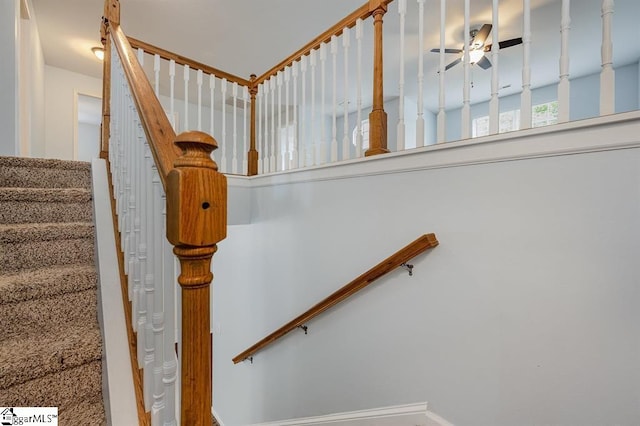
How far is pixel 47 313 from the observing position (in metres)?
1.04

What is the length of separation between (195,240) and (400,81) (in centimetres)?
141

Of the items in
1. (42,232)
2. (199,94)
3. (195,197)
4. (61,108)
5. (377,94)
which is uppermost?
(61,108)

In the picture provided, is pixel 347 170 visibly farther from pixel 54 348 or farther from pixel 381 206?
pixel 54 348

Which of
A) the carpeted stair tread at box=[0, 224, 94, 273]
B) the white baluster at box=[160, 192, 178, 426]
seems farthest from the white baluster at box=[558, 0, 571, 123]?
the carpeted stair tread at box=[0, 224, 94, 273]

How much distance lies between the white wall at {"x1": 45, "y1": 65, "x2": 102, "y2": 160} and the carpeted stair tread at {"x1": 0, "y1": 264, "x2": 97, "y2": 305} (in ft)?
12.0

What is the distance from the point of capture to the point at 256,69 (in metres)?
3.87

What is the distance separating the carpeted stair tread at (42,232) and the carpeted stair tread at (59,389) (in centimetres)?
68

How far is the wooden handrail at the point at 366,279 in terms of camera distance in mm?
1367

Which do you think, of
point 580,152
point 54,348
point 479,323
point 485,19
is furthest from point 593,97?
point 54,348

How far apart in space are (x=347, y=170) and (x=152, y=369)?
54.6 inches

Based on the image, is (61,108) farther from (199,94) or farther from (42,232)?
(42,232)

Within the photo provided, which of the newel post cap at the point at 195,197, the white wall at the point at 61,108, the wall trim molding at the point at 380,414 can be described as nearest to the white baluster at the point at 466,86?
the newel post cap at the point at 195,197

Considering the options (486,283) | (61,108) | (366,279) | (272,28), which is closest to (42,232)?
(366,279)

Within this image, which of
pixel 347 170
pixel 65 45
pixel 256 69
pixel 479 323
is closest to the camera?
pixel 479 323
